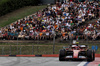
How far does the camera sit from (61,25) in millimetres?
31344

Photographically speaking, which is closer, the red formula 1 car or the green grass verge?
the red formula 1 car

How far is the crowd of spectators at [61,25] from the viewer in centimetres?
2891

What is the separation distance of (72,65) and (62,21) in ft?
50.4

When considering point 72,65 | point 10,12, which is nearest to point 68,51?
point 72,65

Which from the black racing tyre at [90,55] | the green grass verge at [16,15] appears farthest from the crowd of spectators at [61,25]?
the black racing tyre at [90,55]

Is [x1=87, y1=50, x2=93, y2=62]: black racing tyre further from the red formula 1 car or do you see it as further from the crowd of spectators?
the crowd of spectators

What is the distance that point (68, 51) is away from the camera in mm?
19812

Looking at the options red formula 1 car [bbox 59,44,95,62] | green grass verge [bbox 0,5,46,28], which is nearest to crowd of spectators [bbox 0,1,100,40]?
green grass verge [bbox 0,5,46,28]

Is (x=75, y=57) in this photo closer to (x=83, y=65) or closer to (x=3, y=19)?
(x=83, y=65)

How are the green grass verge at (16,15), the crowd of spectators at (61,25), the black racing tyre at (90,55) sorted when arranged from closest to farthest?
the black racing tyre at (90,55) → the crowd of spectators at (61,25) → the green grass verge at (16,15)

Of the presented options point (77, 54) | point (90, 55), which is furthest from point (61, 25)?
point (90, 55)

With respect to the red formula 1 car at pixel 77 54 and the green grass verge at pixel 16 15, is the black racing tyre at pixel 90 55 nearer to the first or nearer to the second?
the red formula 1 car at pixel 77 54

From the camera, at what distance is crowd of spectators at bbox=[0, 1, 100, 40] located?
2891 cm

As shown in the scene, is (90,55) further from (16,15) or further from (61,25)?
(16,15)
